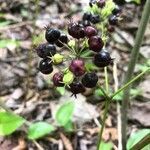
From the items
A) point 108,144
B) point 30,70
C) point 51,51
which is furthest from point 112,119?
point 51,51

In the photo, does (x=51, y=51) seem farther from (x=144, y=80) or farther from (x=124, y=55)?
(x=124, y=55)

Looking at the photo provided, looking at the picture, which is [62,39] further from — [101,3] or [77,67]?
[101,3]

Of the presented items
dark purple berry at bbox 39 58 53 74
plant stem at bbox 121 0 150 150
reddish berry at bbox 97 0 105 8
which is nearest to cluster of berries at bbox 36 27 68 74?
dark purple berry at bbox 39 58 53 74

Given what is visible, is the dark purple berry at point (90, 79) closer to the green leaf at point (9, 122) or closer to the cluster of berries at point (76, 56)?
the cluster of berries at point (76, 56)

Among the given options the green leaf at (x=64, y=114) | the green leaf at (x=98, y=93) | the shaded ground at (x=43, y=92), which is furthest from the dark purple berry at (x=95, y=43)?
the green leaf at (x=98, y=93)

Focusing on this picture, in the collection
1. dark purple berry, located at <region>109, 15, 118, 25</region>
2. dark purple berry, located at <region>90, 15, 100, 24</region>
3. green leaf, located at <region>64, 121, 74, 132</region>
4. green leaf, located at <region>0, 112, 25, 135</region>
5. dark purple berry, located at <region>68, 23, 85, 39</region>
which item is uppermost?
dark purple berry, located at <region>68, 23, 85, 39</region>

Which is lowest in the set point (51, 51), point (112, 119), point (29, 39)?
point (112, 119)

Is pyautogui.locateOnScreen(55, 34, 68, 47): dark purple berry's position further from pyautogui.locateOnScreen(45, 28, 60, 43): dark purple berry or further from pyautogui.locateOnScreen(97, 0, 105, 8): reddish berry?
pyautogui.locateOnScreen(97, 0, 105, 8): reddish berry
